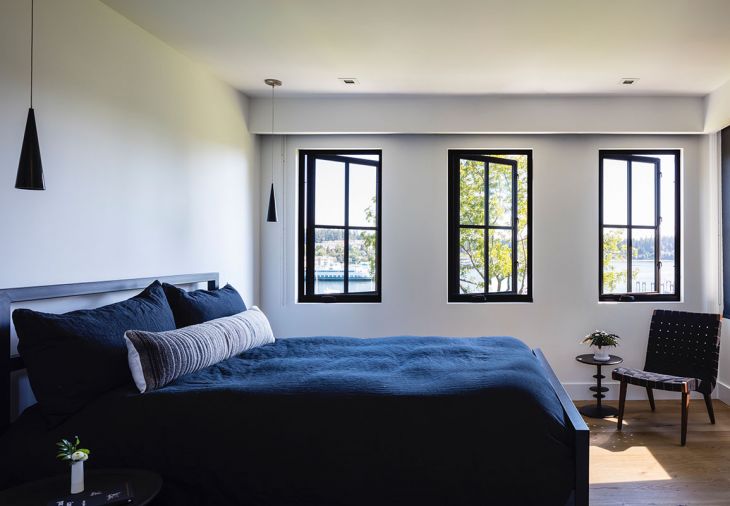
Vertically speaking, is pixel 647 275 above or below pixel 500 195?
below

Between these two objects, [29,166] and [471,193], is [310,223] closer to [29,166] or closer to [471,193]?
[471,193]

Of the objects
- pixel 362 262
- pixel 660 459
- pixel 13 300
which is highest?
pixel 362 262

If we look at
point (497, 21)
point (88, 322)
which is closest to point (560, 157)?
point (497, 21)

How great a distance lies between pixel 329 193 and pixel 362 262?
2.32 ft

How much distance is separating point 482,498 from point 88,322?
5.62ft

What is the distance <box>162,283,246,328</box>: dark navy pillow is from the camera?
2766 millimetres

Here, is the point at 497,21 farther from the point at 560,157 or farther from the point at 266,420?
the point at 266,420

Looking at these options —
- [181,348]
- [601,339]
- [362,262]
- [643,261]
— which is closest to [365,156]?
[362,262]

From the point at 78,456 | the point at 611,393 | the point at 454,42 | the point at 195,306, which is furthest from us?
the point at 611,393

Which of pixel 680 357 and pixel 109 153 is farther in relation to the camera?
pixel 680 357

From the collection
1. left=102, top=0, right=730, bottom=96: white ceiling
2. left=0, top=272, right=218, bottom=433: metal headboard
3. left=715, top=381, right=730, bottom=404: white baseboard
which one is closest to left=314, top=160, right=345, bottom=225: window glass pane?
left=102, top=0, right=730, bottom=96: white ceiling

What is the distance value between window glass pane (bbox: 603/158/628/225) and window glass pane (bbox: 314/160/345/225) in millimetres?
2399

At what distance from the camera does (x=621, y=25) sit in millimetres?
2854

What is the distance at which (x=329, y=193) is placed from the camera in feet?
15.2
